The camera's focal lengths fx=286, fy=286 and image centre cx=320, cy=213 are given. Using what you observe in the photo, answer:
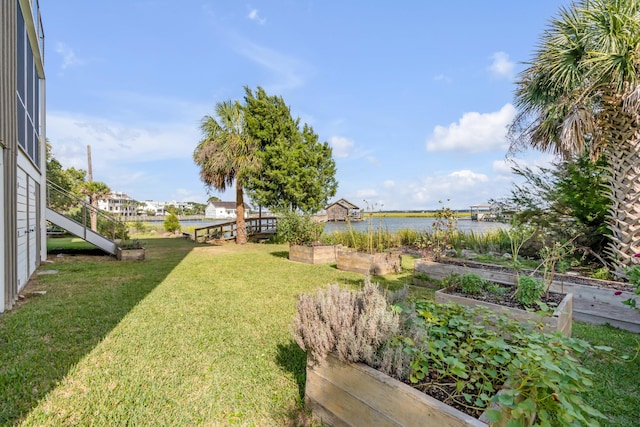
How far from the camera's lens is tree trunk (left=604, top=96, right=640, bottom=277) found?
384cm

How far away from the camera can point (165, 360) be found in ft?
8.00

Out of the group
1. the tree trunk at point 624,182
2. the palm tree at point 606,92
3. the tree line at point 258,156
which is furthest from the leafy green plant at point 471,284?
the tree line at point 258,156

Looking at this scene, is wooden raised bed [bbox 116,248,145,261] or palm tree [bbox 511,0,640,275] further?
wooden raised bed [bbox 116,248,145,261]

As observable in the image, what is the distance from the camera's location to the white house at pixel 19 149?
3559mm

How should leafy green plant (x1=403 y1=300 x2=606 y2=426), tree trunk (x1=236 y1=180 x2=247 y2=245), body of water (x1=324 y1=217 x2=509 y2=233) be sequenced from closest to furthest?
leafy green plant (x1=403 y1=300 x2=606 y2=426)
body of water (x1=324 y1=217 x2=509 y2=233)
tree trunk (x1=236 y1=180 x2=247 y2=245)

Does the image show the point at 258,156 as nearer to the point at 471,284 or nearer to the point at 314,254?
the point at 314,254

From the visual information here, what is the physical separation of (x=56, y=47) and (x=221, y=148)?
5.09 metres

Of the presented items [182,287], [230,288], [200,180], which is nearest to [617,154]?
[230,288]

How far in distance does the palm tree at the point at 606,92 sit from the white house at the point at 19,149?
7.45 m

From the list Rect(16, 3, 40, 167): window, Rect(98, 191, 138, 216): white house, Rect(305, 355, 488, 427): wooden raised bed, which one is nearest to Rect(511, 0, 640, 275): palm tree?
Rect(305, 355, 488, 427): wooden raised bed

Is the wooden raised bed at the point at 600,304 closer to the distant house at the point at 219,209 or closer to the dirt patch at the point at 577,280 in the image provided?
the dirt patch at the point at 577,280

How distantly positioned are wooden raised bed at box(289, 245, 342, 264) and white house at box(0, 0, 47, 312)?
16.8ft

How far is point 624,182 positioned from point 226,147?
10.7 metres

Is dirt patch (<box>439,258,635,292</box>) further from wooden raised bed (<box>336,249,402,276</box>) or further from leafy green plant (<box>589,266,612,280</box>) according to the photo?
wooden raised bed (<box>336,249,402,276</box>)
